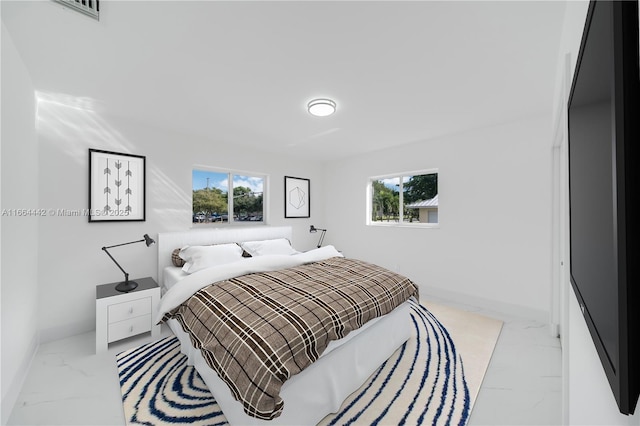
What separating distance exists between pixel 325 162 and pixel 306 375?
14.0 ft

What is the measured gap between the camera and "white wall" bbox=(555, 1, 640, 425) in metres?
0.71

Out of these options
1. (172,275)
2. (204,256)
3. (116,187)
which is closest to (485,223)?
(204,256)

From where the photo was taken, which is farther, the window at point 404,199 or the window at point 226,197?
the window at point 404,199

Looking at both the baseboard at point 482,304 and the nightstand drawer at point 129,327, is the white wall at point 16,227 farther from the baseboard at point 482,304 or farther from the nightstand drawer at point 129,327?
the baseboard at point 482,304

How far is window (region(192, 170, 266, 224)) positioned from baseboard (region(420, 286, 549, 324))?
296 centimetres

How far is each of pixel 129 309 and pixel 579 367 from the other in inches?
129

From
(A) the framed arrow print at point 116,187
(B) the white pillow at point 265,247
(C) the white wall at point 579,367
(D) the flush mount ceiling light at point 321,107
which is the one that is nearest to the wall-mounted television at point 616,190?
(C) the white wall at point 579,367

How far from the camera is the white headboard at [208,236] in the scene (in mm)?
3127

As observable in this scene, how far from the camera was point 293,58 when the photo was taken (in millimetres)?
1824

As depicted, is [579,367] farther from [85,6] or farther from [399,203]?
[399,203]

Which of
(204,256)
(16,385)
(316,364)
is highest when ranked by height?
(204,256)

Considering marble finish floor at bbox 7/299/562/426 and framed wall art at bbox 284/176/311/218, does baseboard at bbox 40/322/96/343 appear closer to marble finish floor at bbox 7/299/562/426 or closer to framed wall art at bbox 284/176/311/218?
marble finish floor at bbox 7/299/562/426

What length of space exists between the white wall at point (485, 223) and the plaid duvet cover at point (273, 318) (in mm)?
1431

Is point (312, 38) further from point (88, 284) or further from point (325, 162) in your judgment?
point (325, 162)
